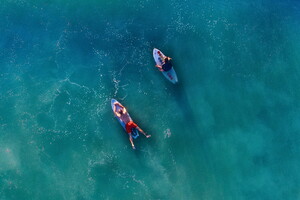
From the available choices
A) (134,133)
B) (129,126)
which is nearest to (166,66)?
(129,126)

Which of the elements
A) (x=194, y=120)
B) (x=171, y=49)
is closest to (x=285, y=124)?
(x=194, y=120)

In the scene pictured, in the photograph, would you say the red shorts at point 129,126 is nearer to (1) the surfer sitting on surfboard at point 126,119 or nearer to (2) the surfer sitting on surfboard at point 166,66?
(1) the surfer sitting on surfboard at point 126,119

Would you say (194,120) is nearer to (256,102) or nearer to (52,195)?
(256,102)

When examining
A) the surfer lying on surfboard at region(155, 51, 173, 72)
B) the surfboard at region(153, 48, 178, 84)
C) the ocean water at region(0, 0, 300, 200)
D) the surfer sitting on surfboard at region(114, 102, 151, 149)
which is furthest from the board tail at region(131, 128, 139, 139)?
the surfer lying on surfboard at region(155, 51, 173, 72)

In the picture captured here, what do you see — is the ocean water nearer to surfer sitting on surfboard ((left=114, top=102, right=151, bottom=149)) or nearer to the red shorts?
surfer sitting on surfboard ((left=114, top=102, right=151, bottom=149))

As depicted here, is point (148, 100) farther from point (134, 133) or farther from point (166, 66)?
point (166, 66)

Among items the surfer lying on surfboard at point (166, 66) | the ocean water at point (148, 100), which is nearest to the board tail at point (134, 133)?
→ the ocean water at point (148, 100)
